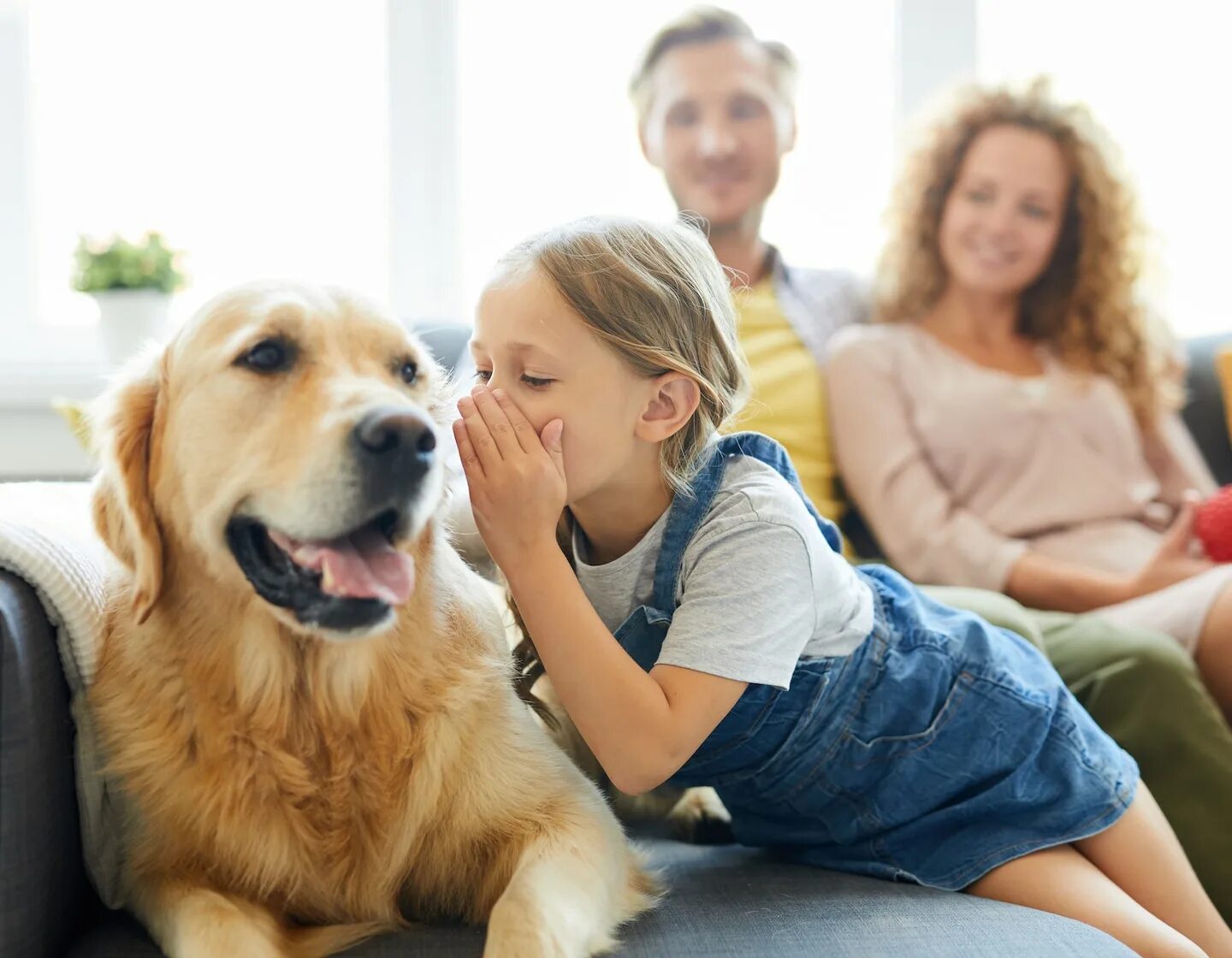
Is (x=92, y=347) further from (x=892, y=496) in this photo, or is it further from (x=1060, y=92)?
(x=1060, y=92)

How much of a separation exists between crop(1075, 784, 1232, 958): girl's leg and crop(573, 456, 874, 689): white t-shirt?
0.38m

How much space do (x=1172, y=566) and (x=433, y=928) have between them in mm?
1456

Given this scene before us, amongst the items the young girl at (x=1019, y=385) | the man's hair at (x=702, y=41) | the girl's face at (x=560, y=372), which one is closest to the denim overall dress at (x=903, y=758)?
the girl's face at (x=560, y=372)

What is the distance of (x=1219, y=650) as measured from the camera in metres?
1.79

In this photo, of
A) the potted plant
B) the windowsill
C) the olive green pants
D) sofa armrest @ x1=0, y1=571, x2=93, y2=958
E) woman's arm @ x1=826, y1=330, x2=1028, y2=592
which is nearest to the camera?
Answer: sofa armrest @ x1=0, y1=571, x2=93, y2=958

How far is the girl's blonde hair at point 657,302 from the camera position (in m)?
1.26

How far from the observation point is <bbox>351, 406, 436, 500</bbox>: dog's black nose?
3.49 ft

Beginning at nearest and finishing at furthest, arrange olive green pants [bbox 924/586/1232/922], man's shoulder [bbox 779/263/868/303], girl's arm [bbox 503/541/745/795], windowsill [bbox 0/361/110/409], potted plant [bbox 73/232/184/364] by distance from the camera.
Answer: girl's arm [bbox 503/541/745/795] < olive green pants [bbox 924/586/1232/922] < man's shoulder [bbox 779/263/868/303] < potted plant [bbox 73/232/184/364] < windowsill [bbox 0/361/110/409]

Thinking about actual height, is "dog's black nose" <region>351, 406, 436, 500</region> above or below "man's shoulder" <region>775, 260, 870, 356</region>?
above

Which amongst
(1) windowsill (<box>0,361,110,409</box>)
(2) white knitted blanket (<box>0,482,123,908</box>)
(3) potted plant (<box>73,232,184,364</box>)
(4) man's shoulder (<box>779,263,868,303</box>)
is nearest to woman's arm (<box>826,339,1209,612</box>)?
(4) man's shoulder (<box>779,263,868,303</box>)

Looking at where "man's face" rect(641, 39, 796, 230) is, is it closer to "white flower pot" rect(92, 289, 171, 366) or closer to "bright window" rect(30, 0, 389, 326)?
"bright window" rect(30, 0, 389, 326)

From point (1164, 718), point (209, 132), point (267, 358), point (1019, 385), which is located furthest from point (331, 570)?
point (209, 132)

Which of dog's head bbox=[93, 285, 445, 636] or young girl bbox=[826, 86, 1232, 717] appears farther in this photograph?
young girl bbox=[826, 86, 1232, 717]

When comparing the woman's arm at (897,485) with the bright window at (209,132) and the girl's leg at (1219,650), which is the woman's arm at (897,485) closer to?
the girl's leg at (1219,650)
